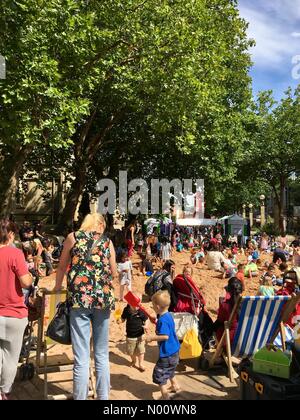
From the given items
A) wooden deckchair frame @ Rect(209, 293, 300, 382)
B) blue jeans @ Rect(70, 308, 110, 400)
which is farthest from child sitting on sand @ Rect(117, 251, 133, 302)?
blue jeans @ Rect(70, 308, 110, 400)

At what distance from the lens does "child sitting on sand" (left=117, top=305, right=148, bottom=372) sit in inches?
241

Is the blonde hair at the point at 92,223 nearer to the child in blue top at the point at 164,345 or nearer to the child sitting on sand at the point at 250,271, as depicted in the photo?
the child in blue top at the point at 164,345

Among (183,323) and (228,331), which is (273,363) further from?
(183,323)

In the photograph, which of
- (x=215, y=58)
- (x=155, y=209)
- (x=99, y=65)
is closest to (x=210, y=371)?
(x=99, y=65)

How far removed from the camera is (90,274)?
13.4ft

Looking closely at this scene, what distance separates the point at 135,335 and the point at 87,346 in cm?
222

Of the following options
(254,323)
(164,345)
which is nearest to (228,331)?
(254,323)

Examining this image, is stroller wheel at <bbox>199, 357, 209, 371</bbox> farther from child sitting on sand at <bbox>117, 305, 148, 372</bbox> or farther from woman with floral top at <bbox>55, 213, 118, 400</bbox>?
woman with floral top at <bbox>55, 213, 118, 400</bbox>

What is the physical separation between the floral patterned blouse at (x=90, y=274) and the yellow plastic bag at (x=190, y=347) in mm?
2232

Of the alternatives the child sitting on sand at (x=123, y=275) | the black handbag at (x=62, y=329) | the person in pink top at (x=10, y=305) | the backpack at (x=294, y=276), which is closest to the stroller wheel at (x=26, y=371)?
the person in pink top at (x=10, y=305)

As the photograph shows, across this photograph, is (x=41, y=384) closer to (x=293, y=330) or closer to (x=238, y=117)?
(x=293, y=330)

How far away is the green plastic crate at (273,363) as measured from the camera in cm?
416
